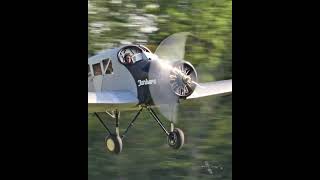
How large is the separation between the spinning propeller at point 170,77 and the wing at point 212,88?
0.08 feet

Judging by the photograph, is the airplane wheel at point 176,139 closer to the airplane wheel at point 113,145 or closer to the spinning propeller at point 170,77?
the spinning propeller at point 170,77

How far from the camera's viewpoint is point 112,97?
2.08 metres

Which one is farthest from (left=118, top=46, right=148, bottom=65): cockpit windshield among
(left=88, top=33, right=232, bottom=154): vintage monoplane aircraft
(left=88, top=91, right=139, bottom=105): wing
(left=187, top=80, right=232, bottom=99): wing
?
(left=187, top=80, right=232, bottom=99): wing

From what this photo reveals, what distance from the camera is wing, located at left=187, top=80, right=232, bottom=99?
6.95ft

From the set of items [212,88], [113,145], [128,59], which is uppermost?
[128,59]

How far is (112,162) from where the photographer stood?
210 cm

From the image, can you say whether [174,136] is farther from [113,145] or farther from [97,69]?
[97,69]

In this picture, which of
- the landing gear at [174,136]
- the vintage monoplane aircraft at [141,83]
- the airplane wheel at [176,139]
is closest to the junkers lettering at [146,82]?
the vintage monoplane aircraft at [141,83]

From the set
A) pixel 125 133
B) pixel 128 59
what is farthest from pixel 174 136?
pixel 128 59

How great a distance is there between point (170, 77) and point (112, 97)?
0.79ft

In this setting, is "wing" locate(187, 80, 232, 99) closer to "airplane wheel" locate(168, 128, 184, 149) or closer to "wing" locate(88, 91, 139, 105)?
"airplane wheel" locate(168, 128, 184, 149)

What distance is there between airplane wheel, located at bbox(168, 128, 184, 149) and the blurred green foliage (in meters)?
0.02
